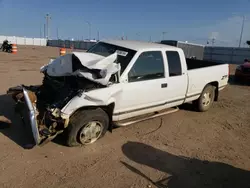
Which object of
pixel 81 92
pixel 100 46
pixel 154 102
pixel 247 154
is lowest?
pixel 247 154

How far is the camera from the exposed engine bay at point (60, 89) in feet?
13.3

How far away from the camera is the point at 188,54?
2511 cm

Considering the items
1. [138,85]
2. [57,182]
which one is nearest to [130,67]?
[138,85]

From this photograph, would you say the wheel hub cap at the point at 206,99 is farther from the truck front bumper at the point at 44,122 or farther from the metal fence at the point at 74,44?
the metal fence at the point at 74,44

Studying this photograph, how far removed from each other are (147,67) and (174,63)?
3.10ft

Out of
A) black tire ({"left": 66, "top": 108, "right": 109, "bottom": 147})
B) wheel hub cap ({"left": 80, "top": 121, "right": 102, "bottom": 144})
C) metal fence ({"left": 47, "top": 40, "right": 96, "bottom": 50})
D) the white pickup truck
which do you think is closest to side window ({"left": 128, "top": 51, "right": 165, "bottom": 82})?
the white pickup truck

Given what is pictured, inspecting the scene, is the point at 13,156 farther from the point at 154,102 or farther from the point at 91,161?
the point at 154,102

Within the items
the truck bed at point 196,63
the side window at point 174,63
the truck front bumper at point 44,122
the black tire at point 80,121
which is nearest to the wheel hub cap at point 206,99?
the truck bed at point 196,63

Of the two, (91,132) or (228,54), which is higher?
(228,54)

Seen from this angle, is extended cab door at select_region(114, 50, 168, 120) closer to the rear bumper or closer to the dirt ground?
the dirt ground

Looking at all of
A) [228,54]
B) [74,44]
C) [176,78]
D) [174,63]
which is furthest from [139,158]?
[74,44]

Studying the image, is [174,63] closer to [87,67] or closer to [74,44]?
[87,67]

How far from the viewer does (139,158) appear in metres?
4.24

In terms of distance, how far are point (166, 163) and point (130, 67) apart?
1.93 metres
